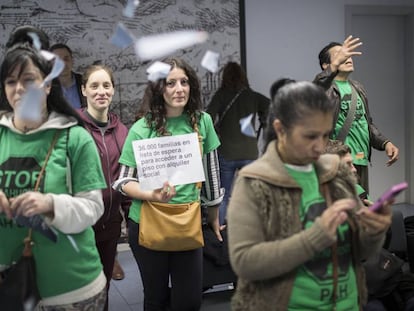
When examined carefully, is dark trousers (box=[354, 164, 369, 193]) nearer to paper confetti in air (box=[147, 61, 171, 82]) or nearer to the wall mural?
paper confetti in air (box=[147, 61, 171, 82])

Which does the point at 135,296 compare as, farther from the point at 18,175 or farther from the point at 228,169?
the point at 18,175

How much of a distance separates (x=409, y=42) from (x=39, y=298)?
5.29m

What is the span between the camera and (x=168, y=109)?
2.27 metres

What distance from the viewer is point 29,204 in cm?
136

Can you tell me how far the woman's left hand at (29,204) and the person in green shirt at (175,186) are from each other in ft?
2.52

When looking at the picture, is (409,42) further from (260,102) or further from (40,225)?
(40,225)

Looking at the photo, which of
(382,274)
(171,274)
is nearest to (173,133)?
(171,274)

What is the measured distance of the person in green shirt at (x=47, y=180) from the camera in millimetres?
1479

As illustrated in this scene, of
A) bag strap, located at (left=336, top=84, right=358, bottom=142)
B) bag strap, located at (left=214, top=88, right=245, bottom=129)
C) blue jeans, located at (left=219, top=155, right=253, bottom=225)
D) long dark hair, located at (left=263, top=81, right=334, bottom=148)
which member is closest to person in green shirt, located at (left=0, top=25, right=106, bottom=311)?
long dark hair, located at (left=263, top=81, right=334, bottom=148)

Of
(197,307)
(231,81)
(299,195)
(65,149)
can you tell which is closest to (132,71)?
(231,81)

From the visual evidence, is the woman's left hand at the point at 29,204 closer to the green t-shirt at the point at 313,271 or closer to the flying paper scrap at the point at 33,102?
the flying paper scrap at the point at 33,102

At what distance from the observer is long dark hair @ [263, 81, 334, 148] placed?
52.9 inches

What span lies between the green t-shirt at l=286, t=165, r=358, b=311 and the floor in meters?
1.88

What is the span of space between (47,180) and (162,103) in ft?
2.86
